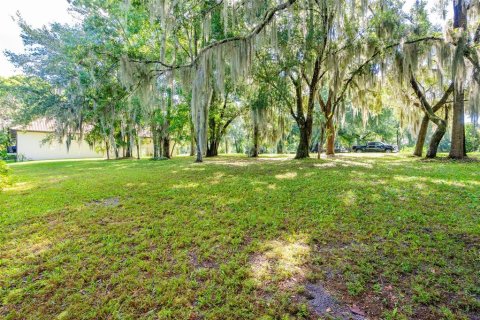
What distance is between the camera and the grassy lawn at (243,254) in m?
2.12

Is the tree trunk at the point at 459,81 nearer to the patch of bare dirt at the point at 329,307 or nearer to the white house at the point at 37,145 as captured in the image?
the patch of bare dirt at the point at 329,307

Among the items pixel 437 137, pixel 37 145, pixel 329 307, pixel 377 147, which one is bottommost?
pixel 329 307

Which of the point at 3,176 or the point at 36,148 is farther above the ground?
the point at 36,148

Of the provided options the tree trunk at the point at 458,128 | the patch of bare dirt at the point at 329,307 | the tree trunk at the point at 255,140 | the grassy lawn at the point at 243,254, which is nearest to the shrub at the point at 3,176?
the grassy lawn at the point at 243,254

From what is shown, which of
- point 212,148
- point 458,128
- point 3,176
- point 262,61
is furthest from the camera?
point 212,148

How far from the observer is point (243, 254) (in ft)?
9.36

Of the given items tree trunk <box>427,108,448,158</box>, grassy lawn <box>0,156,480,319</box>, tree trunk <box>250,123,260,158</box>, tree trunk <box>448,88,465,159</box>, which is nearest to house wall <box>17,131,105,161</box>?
tree trunk <box>250,123,260,158</box>

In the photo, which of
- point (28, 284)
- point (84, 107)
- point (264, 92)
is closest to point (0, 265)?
point (28, 284)

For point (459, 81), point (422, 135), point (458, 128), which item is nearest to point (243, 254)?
point (459, 81)

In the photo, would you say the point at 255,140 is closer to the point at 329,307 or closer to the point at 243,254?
the point at 243,254

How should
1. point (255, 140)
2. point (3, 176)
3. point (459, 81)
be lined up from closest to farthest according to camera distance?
point (3, 176), point (459, 81), point (255, 140)

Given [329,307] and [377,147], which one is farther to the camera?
[377,147]

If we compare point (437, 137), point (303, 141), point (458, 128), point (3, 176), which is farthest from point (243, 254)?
point (437, 137)

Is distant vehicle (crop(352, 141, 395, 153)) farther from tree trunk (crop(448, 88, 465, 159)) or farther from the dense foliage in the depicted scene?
tree trunk (crop(448, 88, 465, 159))
